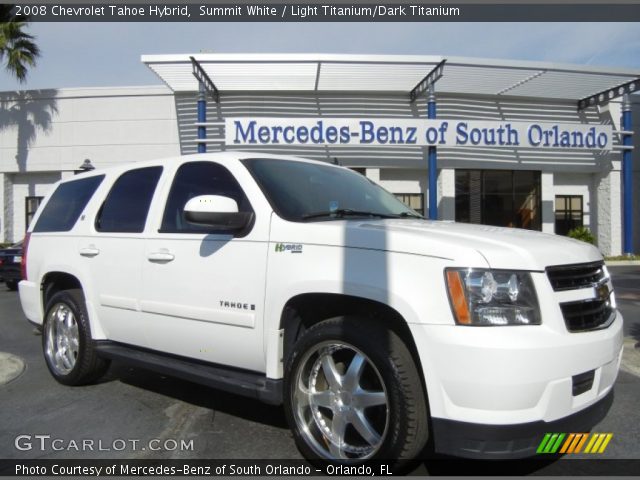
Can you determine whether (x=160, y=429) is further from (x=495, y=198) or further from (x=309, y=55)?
(x=495, y=198)

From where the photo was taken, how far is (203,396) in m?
4.45

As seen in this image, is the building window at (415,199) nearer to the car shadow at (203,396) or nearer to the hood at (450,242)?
the car shadow at (203,396)

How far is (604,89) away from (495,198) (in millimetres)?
5982

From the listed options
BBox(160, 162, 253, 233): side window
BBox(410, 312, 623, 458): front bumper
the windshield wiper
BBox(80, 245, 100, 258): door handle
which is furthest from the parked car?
BBox(410, 312, 623, 458): front bumper

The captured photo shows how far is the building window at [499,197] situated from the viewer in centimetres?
2198

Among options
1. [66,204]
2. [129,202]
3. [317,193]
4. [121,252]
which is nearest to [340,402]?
[317,193]

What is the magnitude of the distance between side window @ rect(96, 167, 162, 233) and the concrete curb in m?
1.96

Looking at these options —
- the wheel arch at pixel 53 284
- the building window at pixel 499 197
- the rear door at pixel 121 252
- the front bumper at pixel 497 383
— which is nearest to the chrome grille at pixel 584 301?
the front bumper at pixel 497 383

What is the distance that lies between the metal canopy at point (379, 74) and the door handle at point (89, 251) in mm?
13811

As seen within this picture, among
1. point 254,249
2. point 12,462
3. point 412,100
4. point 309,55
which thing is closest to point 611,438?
point 254,249

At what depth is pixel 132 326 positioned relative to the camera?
4.02 m

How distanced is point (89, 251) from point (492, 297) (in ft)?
11.1

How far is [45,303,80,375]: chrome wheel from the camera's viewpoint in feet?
15.4

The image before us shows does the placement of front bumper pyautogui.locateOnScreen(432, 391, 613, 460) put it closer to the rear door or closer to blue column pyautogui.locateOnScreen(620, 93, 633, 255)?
the rear door
